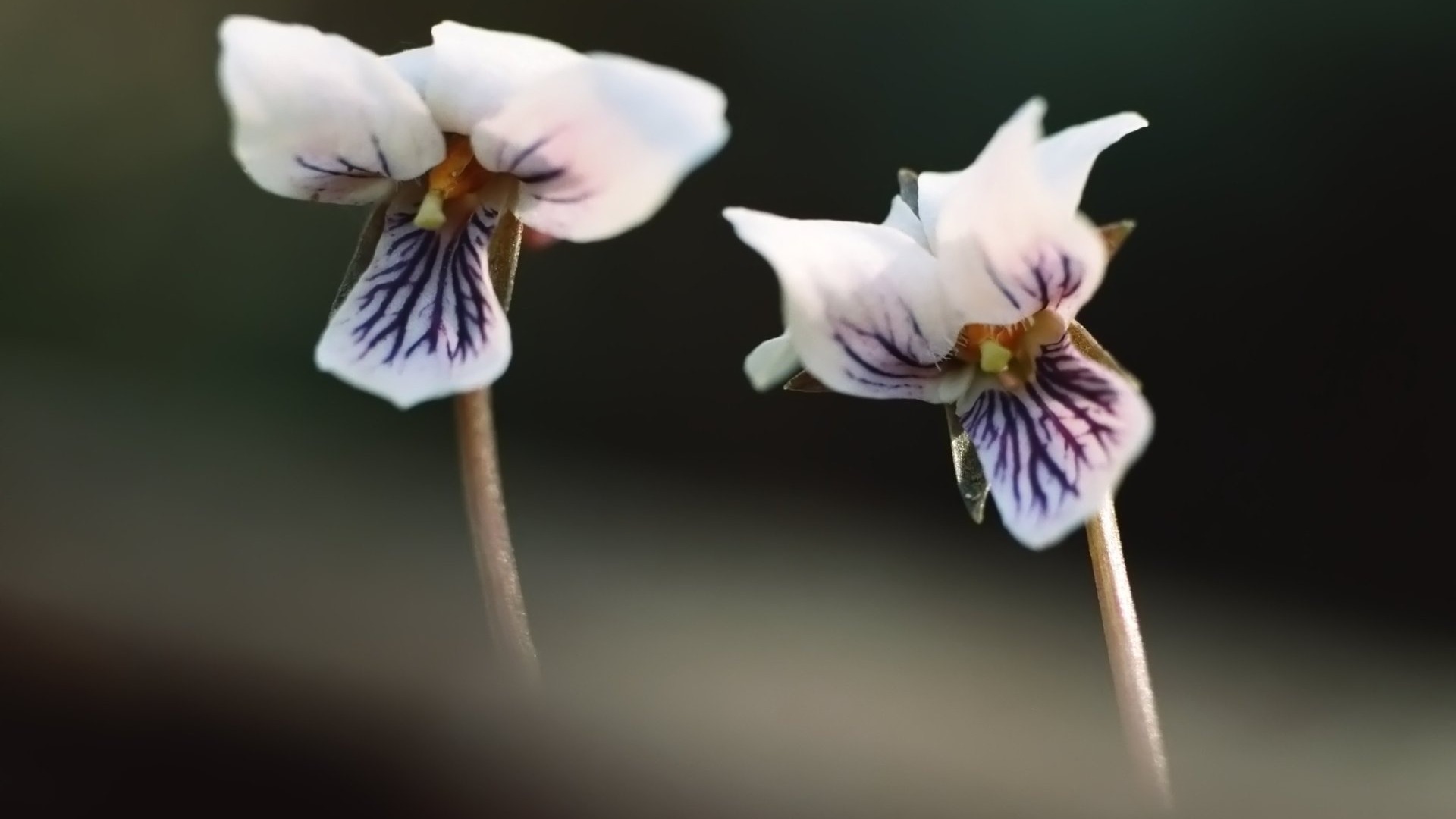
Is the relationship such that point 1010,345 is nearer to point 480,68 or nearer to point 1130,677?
point 1130,677

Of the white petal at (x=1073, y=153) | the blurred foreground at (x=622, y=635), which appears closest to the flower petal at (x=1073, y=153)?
the white petal at (x=1073, y=153)

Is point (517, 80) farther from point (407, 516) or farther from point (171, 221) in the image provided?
point (171, 221)

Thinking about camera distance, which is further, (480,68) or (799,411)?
(799,411)


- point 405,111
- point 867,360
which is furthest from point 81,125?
point 867,360

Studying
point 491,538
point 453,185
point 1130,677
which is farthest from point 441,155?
point 1130,677

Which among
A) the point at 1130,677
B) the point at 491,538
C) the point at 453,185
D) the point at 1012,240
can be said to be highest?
the point at 453,185
